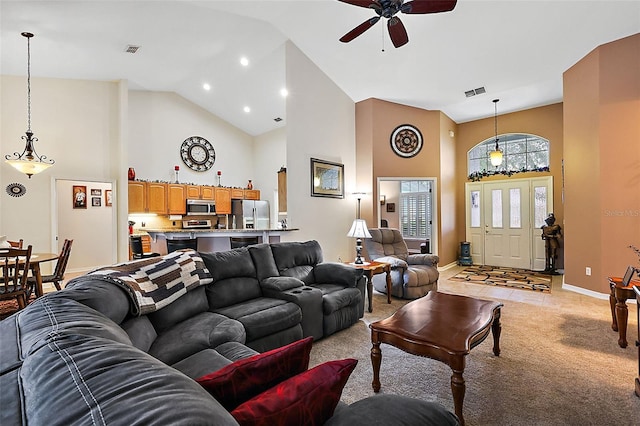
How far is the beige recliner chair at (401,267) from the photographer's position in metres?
4.37

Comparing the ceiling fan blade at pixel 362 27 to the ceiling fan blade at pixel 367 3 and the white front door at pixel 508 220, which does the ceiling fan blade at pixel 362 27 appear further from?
the white front door at pixel 508 220

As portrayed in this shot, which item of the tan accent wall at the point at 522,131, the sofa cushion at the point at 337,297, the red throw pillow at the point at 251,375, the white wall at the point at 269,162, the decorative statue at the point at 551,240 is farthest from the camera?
the white wall at the point at 269,162

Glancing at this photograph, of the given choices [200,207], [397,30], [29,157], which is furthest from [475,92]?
[29,157]

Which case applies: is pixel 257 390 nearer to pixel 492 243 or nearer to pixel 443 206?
pixel 443 206

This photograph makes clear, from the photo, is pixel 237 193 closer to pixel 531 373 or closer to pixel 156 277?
pixel 156 277

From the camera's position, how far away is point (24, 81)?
5414 millimetres

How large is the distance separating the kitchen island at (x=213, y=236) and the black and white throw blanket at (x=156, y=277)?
8.00 feet

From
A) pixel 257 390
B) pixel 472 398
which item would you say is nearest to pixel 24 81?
pixel 257 390

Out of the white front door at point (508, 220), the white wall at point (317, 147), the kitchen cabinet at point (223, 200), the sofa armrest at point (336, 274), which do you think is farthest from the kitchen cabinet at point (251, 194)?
the white front door at point (508, 220)

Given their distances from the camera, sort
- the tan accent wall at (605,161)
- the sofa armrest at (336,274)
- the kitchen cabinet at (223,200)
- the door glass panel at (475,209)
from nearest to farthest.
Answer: the sofa armrest at (336,274)
the tan accent wall at (605,161)
the door glass panel at (475,209)
the kitchen cabinet at (223,200)

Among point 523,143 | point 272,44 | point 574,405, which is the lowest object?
point 574,405

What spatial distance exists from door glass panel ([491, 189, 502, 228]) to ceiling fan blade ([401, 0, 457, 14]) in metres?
5.49

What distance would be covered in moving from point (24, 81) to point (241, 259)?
5765mm

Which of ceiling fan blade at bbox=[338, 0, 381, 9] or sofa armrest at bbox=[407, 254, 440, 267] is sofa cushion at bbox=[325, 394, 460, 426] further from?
sofa armrest at bbox=[407, 254, 440, 267]
